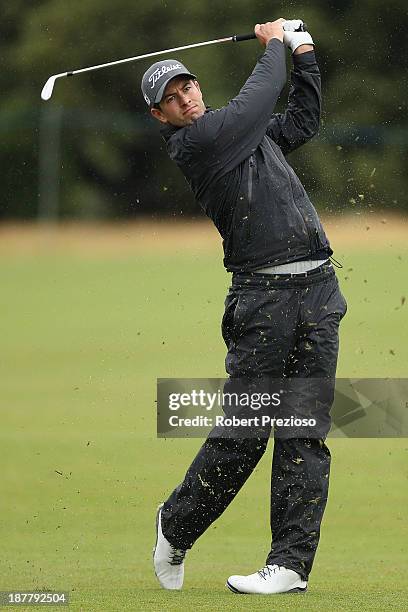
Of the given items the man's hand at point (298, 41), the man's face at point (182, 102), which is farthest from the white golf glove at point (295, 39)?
the man's face at point (182, 102)

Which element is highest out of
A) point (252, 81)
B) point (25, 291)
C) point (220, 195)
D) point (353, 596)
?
point (252, 81)

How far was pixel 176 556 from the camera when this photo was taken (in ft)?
12.8

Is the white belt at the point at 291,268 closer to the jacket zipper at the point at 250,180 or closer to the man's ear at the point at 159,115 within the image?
the jacket zipper at the point at 250,180

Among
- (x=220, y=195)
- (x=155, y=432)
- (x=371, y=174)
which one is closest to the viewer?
(x=220, y=195)

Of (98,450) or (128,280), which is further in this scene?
(128,280)

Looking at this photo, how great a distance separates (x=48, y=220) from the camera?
15.9 metres

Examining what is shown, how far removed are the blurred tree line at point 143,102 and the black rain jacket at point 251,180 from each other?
9122 mm

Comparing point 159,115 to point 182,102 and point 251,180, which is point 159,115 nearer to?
point 182,102

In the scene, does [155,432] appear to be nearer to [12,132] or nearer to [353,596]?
[353,596]

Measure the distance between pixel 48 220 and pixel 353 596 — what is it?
12657 mm

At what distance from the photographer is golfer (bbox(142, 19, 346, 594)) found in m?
3.77

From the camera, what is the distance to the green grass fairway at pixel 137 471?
397 cm

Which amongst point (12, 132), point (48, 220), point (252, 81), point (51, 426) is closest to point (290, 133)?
point (252, 81)

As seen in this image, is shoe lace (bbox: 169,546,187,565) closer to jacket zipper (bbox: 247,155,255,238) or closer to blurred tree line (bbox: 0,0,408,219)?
jacket zipper (bbox: 247,155,255,238)
